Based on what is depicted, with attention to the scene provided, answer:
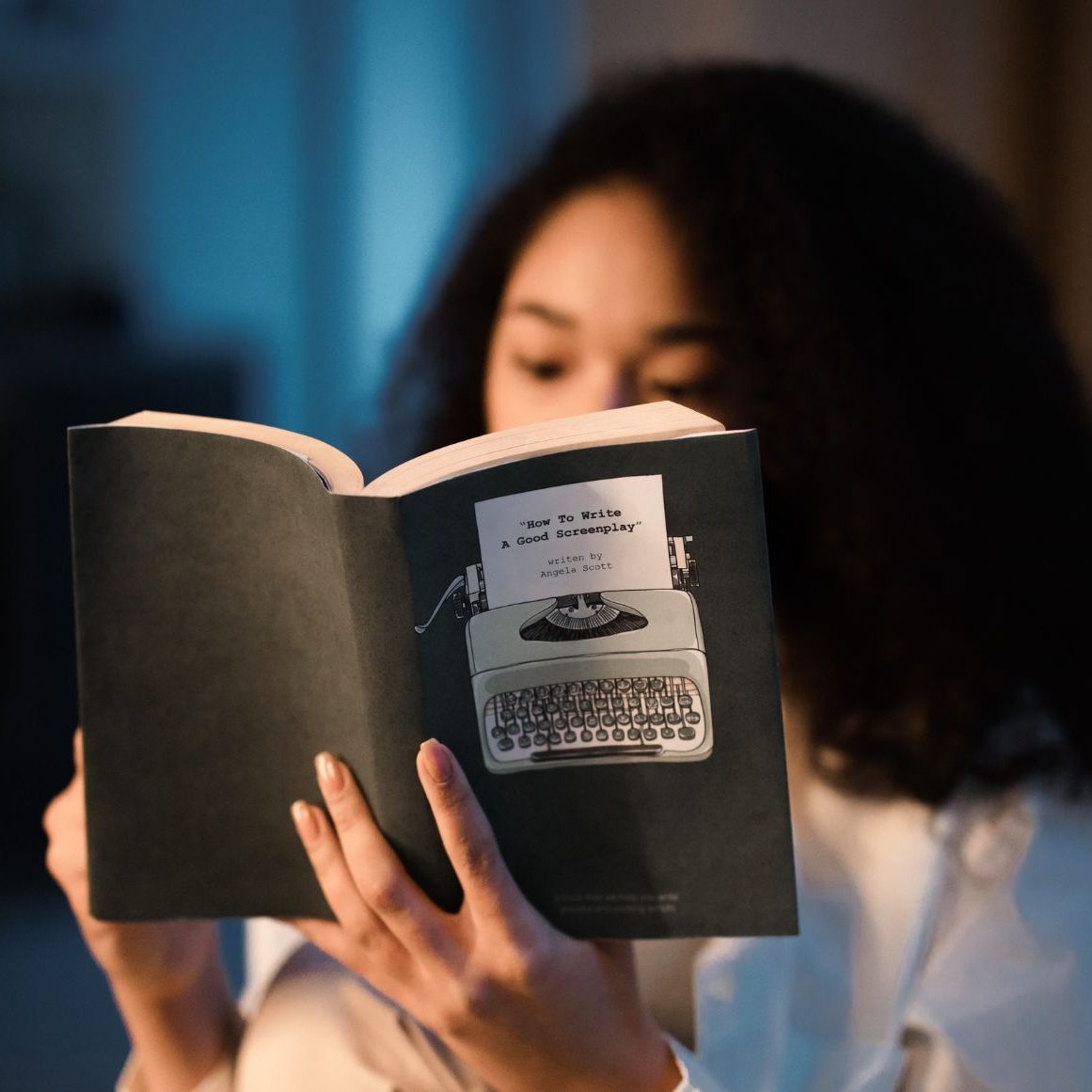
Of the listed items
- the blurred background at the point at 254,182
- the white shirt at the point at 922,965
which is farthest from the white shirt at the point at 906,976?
the blurred background at the point at 254,182

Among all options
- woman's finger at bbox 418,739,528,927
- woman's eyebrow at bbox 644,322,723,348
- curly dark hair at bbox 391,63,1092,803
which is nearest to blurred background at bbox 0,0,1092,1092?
curly dark hair at bbox 391,63,1092,803

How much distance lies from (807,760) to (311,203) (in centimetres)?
271

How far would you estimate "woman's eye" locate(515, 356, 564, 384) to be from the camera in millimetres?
999

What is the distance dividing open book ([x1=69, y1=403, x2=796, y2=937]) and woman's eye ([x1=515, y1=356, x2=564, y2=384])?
364 mm

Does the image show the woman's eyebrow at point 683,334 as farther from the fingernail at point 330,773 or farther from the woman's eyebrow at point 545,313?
the fingernail at point 330,773

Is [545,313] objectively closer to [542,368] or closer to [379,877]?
[542,368]

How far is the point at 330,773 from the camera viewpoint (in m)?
0.68

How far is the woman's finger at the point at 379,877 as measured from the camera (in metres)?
0.65

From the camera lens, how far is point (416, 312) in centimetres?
142

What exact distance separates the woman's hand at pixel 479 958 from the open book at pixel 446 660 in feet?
0.07

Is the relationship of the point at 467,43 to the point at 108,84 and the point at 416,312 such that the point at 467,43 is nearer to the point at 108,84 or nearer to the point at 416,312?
the point at 108,84

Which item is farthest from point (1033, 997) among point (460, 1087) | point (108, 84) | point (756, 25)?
point (108, 84)

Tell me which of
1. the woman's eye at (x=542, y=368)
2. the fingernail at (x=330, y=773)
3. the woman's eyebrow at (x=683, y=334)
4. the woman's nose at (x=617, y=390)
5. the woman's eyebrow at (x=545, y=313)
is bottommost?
the fingernail at (x=330, y=773)

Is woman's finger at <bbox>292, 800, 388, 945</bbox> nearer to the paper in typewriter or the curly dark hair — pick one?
the paper in typewriter
